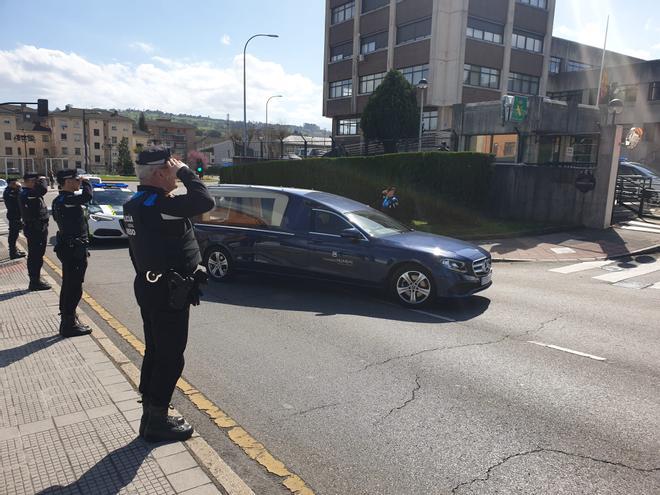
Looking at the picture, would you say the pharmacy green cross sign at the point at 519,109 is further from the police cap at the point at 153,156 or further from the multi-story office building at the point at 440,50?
the police cap at the point at 153,156

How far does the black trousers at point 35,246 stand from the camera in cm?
775

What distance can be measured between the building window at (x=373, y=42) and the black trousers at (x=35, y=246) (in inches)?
1528

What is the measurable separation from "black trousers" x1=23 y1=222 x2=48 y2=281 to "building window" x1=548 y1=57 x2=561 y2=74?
51.6m

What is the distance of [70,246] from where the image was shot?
5723 millimetres

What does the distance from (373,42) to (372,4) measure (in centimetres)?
320

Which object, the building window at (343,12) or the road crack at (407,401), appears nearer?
the road crack at (407,401)

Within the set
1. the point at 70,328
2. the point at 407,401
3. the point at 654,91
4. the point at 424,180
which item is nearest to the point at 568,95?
the point at 654,91

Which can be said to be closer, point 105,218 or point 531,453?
point 531,453

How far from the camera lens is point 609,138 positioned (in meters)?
15.3

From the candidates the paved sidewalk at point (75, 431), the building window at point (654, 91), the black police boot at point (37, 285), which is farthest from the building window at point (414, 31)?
the paved sidewalk at point (75, 431)

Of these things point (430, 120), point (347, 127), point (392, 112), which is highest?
point (430, 120)

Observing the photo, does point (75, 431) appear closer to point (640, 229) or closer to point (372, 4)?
point (640, 229)

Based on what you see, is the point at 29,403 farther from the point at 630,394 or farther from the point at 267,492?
the point at 630,394

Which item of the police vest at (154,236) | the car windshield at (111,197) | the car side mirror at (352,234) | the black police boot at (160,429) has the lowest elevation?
the black police boot at (160,429)
